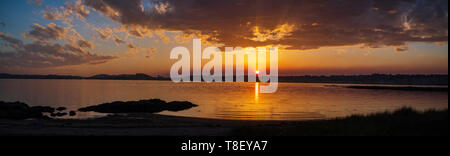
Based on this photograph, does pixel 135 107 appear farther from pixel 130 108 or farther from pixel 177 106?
pixel 177 106

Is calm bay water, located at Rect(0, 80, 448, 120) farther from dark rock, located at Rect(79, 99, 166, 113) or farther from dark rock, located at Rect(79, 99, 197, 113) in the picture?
dark rock, located at Rect(79, 99, 166, 113)

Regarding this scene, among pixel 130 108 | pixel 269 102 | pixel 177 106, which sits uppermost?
pixel 130 108

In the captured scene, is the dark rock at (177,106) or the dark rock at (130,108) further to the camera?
the dark rock at (177,106)

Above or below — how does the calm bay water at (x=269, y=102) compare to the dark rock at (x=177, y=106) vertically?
below

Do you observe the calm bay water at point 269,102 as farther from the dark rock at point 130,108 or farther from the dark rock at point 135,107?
the dark rock at point 130,108

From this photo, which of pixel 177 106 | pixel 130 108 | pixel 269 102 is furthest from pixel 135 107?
pixel 269 102

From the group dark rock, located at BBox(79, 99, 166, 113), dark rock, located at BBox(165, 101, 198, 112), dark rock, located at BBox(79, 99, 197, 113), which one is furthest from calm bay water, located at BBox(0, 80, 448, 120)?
dark rock, located at BBox(79, 99, 166, 113)

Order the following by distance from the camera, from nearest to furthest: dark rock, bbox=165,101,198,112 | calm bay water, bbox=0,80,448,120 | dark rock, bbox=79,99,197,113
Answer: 1. calm bay water, bbox=0,80,448,120
2. dark rock, bbox=79,99,197,113
3. dark rock, bbox=165,101,198,112

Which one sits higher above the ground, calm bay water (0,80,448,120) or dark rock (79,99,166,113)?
dark rock (79,99,166,113)

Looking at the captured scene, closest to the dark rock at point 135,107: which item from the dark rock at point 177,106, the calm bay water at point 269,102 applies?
the dark rock at point 177,106

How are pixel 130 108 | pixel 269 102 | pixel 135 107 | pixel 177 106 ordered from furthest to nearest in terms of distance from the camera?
pixel 269 102, pixel 177 106, pixel 135 107, pixel 130 108
